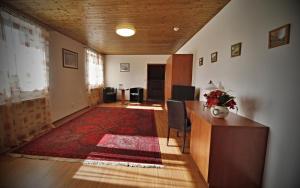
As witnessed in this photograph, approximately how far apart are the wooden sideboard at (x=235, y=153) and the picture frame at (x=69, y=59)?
4266 millimetres

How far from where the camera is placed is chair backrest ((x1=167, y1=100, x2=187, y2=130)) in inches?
92.0

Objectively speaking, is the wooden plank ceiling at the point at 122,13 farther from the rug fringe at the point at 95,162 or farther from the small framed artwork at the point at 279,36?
the rug fringe at the point at 95,162

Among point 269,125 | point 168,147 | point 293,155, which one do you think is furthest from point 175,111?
point 293,155

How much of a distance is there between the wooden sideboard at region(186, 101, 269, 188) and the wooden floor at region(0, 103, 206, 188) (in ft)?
1.13

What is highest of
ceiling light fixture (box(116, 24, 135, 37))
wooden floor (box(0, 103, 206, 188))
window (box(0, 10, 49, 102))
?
ceiling light fixture (box(116, 24, 135, 37))

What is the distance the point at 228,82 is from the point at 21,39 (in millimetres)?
3784

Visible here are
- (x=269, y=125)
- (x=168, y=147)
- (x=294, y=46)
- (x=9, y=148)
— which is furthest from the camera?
(x=168, y=147)

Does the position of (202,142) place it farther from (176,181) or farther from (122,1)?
(122,1)

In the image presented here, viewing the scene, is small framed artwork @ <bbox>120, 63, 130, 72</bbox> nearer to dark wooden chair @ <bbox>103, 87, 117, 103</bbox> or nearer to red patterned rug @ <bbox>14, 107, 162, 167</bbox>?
dark wooden chair @ <bbox>103, 87, 117, 103</bbox>

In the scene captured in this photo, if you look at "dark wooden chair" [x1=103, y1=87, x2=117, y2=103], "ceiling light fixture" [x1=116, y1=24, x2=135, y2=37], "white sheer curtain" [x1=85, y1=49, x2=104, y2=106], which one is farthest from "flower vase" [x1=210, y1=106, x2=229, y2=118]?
"dark wooden chair" [x1=103, y1=87, x2=117, y2=103]

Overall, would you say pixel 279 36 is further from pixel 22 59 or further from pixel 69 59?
pixel 69 59

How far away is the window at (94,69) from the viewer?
224 inches

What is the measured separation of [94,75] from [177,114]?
488 centimetres

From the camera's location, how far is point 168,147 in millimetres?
2658
